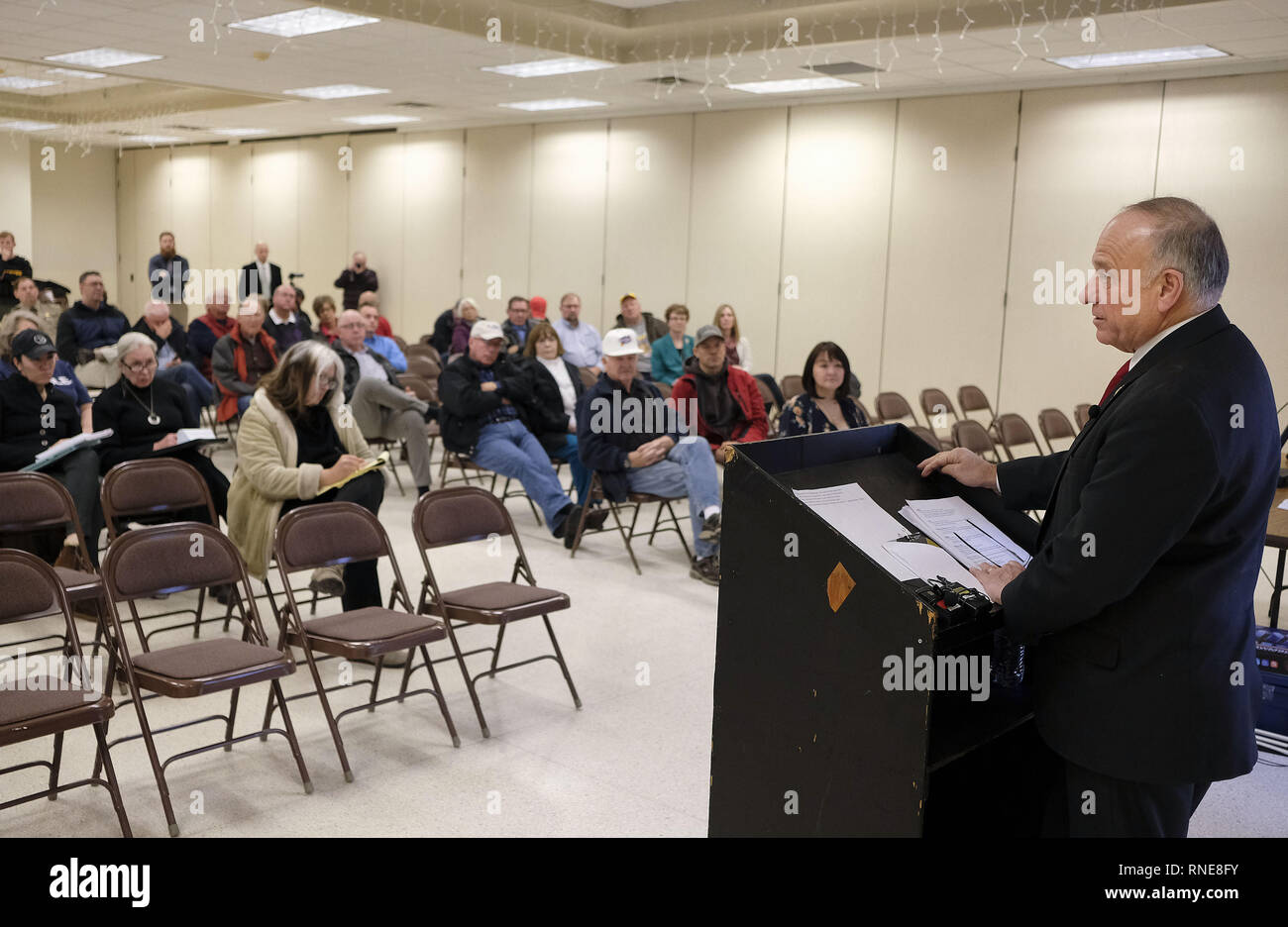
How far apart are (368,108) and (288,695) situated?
35.0 ft

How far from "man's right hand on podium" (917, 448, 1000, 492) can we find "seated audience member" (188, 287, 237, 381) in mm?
8512

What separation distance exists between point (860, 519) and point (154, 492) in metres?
3.86

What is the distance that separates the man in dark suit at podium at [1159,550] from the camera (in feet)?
6.45

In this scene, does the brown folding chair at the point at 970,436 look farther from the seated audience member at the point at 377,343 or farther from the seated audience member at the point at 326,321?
the seated audience member at the point at 326,321

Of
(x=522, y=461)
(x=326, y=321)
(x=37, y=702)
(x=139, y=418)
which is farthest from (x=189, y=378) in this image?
(x=37, y=702)

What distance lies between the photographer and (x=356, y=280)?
16000 millimetres

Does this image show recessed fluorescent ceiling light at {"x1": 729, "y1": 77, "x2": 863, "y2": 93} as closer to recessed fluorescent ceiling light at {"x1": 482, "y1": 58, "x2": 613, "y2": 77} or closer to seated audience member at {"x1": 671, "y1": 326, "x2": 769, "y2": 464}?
recessed fluorescent ceiling light at {"x1": 482, "y1": 58, "x2": 613, "y2": 77}

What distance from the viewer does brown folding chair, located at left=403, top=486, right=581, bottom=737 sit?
4.32 meters

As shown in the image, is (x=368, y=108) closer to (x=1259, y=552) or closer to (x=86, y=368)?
(x=86, y=368)

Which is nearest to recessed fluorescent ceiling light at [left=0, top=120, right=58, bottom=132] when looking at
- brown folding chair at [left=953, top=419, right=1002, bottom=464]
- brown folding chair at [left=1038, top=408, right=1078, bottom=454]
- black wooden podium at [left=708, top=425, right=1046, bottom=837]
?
brown folding chair at [left=953, top=419, right=1002, bottom=464]

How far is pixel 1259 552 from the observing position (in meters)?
2.17

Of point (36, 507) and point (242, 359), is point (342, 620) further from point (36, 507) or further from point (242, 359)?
point (242, 359)

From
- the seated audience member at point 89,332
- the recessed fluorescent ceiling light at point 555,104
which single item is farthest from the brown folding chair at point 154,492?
the recessed fluorescent ceiling light at point 555,104
